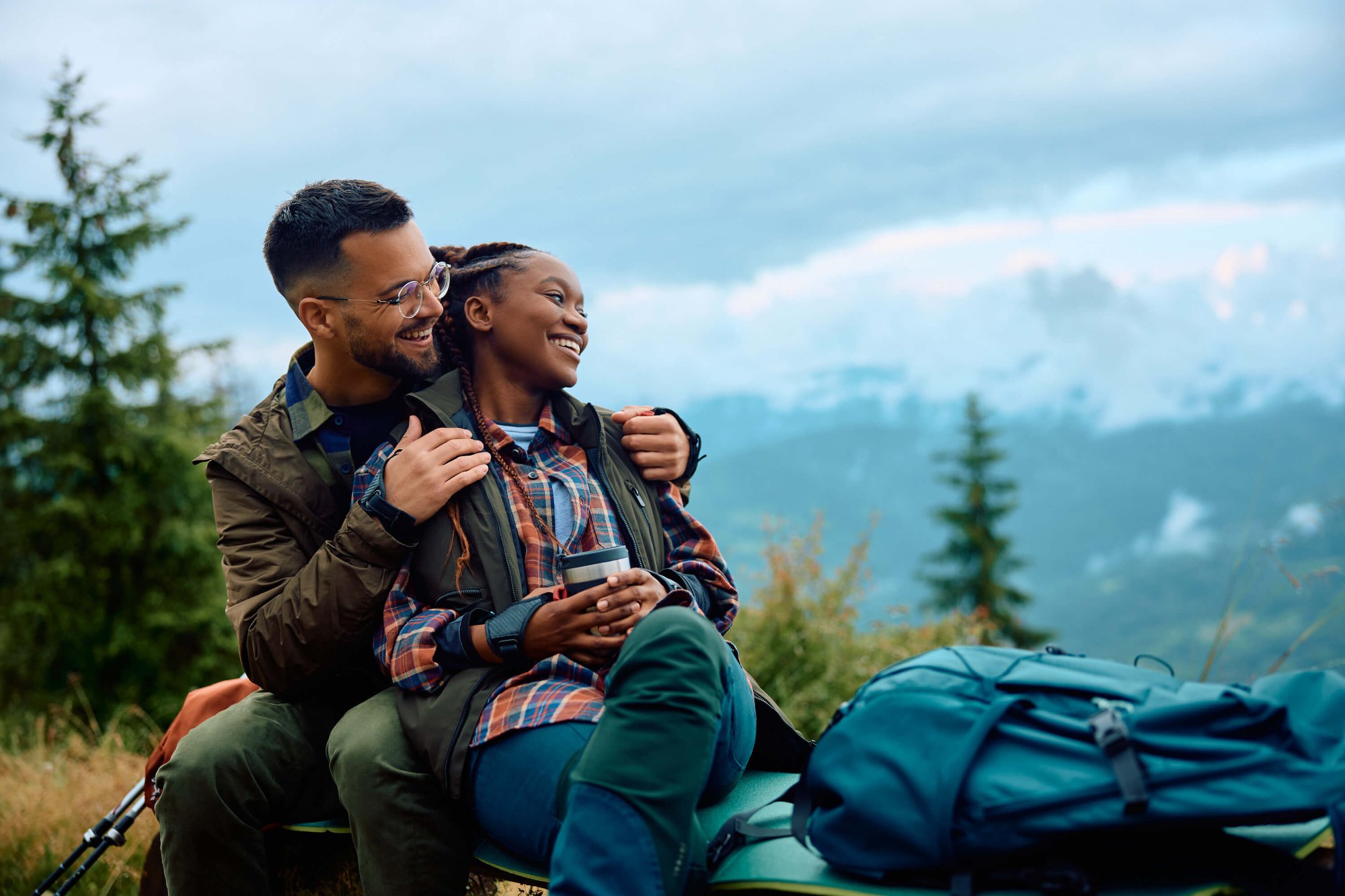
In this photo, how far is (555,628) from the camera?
103 inches

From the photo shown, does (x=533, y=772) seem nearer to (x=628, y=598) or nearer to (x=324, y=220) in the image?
(x=628, y=598)

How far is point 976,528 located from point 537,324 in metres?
29.6

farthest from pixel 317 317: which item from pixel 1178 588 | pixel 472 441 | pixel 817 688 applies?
pixel 1178 588

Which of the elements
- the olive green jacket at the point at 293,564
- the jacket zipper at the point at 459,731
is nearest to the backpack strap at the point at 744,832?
the jacket zipper at the point at 459,731

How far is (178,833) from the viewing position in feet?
8.99

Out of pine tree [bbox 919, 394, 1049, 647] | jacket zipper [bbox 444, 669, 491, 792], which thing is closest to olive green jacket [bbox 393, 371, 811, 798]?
jacket zipper [bbox 444, 669, 491, 792]

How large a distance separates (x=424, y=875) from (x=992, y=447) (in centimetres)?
3275

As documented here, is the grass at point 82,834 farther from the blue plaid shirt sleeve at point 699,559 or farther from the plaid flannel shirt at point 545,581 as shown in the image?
the blue plaid shirt sleeve at point 699,559

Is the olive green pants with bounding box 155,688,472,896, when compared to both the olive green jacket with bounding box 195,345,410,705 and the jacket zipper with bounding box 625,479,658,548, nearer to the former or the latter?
the olive green jacket with bounding box 195,345,410,705

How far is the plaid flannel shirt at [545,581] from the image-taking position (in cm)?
257

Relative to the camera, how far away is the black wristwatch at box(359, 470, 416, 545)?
109 inches

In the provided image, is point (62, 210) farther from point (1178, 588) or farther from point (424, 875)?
point (1178, 588)

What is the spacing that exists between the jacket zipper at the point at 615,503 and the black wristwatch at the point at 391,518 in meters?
0.62

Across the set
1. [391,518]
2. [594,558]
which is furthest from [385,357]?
[594,558]
